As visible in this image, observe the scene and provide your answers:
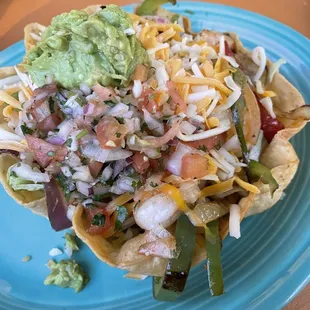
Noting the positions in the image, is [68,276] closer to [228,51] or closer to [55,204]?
[55,204]

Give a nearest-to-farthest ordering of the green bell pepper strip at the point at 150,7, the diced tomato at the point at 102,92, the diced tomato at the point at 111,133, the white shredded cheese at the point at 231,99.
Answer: the diced tomato at the point at 111,133
the diced tomato at the point at 102,92
the white shredded cheese at the point at 231,99
the green bell pepper strip at the point at 150,7

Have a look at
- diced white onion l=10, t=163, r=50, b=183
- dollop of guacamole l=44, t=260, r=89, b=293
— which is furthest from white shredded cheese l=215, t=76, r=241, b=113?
dollop of guacamole l=44, t=260, r=89, b=293

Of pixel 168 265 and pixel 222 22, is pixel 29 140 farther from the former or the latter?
pixel 222 22

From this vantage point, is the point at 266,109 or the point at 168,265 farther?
the point at 266,109

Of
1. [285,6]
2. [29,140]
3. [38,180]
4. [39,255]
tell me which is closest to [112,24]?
[29,140]

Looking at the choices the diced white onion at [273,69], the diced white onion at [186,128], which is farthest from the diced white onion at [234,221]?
the diced white onion at [273,69]

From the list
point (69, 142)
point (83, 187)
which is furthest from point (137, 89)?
point (83, 187)

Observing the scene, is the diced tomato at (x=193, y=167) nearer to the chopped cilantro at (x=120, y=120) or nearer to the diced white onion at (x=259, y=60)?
the chopped cilantro at (x=120, y=120)
